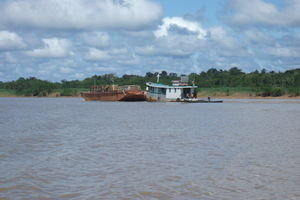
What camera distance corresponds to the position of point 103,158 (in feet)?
41.2

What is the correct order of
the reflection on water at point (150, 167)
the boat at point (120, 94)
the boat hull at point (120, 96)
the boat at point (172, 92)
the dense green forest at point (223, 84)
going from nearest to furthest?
the reflection on water at point (150, 167)
the boat at point (172, 92)
the boat hull at point (120, 96)
the boat at point (120, 94)
the dense green forest at point (223, 84)

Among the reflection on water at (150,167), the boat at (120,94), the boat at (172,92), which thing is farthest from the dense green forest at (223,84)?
the reflection on water at (150,167)

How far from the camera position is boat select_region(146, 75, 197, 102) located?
218 feet

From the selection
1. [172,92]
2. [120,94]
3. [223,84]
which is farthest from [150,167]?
[223,84]

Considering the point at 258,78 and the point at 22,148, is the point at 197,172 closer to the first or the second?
the point at 22,148

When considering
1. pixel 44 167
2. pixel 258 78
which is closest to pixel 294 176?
pixel 44 167

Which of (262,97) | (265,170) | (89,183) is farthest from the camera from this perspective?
(262,97)

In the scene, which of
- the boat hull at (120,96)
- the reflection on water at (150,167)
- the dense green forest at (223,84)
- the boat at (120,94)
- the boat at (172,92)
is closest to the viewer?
the reflection on water at (150,167)

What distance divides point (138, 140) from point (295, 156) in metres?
6.39

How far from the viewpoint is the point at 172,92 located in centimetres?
6662

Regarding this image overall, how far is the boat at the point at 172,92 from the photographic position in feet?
218

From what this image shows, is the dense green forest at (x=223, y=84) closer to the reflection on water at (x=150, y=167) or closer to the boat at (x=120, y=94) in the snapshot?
the boat at (x=120, y=94)

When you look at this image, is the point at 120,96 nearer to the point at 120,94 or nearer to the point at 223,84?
the point at 120,94

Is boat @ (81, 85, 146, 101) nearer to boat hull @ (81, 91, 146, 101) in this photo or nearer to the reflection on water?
boat hull @ (81, 91, 146, 101)
